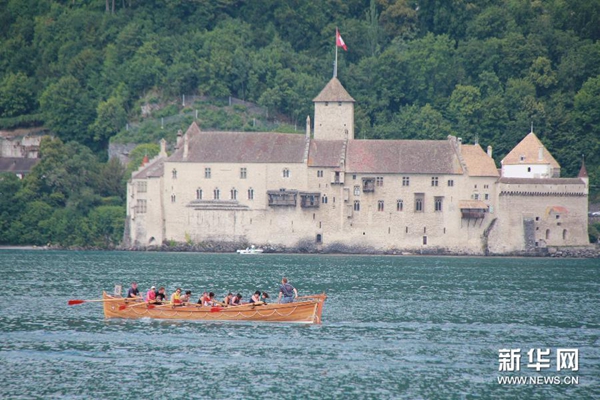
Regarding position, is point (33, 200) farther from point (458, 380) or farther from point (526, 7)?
point (458, 380)

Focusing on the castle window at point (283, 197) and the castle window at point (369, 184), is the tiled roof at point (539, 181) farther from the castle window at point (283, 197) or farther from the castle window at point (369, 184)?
the castle window at point (283, 197)

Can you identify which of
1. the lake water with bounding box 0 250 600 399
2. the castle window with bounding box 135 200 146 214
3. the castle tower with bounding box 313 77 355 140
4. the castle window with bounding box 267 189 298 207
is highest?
the castle tower with bounding box 313 77 355 140

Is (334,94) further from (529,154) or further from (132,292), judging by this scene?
(132,292)

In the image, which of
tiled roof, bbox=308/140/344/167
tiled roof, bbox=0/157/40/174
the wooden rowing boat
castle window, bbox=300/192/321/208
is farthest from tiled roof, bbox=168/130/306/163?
the wooden rowing boat

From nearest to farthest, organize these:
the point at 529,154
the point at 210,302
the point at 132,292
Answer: the point at 210,302
the point at 132,292
the point at 529,154

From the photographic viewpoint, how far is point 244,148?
111 m

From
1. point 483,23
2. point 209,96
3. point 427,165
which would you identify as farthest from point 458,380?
point 483,23

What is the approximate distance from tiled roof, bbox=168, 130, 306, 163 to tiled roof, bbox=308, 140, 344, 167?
0.85 m

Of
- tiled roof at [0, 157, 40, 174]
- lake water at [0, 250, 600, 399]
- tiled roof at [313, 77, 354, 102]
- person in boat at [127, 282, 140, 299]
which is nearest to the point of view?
lake water at [0, 250, 600, 399]

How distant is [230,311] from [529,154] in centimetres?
6132

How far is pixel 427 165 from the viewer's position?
110 m

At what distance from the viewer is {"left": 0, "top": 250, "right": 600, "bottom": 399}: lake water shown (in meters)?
44.4

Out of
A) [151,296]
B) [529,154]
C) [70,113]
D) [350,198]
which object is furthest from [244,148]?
[151,296]

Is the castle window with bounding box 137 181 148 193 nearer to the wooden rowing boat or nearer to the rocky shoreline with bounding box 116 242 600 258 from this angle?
the rocky shoreline with bounding box 116 242 600 258
